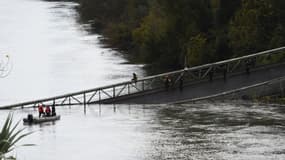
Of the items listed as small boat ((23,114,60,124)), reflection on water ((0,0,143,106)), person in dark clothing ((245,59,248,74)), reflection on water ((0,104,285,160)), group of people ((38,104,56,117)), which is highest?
reflection on water ((0,0,143,106))

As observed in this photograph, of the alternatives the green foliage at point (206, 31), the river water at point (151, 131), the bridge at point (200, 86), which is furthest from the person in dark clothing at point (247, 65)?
the green foliage at point (206, 31)

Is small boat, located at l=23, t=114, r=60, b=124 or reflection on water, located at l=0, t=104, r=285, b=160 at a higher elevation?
small boat, located at l=23, t=114, r=60, b=124

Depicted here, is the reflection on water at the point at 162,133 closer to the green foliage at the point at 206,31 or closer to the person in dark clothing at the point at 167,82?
the person in dark clothing at the point at 167,82

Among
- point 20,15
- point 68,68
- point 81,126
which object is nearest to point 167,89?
point 81,126

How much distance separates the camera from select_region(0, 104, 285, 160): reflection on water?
31.0 meters

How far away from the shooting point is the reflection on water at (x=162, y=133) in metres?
31.0

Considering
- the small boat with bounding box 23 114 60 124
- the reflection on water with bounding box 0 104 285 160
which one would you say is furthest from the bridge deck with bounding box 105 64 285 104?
the small boat with bounding box 23 114 60 124

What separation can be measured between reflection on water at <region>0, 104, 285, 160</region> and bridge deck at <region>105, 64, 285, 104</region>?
0.96 meters

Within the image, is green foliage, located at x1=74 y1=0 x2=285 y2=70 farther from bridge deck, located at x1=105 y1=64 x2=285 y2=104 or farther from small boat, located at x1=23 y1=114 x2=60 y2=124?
small boat, located at x1=23 y1=114 x2=60 y2=124

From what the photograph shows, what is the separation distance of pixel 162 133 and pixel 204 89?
339 inches

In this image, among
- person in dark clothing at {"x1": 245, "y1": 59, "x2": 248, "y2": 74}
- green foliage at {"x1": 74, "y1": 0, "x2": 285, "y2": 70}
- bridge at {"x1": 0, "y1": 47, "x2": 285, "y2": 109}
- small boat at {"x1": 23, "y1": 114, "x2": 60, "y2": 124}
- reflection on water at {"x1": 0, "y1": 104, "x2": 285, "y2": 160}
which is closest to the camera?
reflection on water at {"x1": 0, "y1": 104, "x2": 285, "y2": 160}

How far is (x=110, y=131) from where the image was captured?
3638 cm

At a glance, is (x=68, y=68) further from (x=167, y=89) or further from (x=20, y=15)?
(x=20, y=15)

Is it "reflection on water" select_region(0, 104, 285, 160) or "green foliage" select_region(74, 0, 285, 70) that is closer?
"reflection on water" select_region(0, 104, 285, 160)
